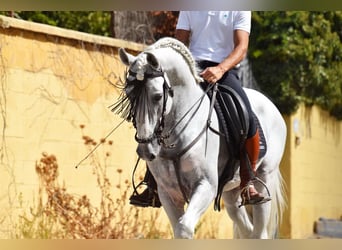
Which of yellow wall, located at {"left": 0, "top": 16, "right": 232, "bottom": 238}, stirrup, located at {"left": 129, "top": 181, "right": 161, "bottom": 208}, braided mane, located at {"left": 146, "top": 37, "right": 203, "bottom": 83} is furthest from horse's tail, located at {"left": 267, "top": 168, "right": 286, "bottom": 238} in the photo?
yellow wall, located at {"left": 0, "top": 16, "right": 232, "bottom": 238}

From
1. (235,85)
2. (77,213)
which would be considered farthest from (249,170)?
(77,213)

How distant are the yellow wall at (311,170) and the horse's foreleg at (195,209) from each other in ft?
21.7

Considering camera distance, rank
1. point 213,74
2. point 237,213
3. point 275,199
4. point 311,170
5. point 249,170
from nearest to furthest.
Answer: point 213,74
point 249,170
point 237,213
point 275,199
point 311,170

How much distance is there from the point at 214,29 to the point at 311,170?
23.4 feet

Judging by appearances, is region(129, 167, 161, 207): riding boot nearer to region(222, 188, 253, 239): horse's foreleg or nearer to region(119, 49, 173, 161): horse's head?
region(119, 49, 173, 161): horse's head

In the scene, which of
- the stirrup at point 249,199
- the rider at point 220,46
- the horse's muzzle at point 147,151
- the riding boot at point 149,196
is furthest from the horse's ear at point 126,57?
the stirrup at point 249,199

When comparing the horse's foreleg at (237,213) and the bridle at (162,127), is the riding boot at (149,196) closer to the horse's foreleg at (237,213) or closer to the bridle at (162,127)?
the bridle at (162,127)

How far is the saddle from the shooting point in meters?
5.93

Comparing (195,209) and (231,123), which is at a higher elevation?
(231,123)

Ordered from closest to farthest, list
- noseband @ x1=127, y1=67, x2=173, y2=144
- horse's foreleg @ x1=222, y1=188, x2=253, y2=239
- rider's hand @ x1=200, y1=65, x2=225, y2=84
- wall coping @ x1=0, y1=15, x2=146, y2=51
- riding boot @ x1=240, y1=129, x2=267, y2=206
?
noseband @ x1=127, y1=67, x2=173, y2=144 → rider's hand @ x1=200, y1=65, x2=225, y2=84 → riding boot @ x1=240, y1=129, x2=267, y2=206 → horse's foreleg @ x1=222, y1=188, x2=253, y2=239 → wall coping @ x1=0, y1=15, x2=146, y2=51

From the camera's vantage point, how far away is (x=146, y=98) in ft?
16.9

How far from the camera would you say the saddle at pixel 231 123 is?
5926 millimetres

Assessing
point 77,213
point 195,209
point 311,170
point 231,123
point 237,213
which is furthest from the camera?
point 311,170

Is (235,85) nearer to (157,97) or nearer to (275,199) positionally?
(157,97)
